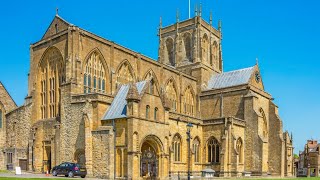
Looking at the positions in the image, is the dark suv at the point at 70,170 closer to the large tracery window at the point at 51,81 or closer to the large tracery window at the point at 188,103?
the large tracery window at the point at 51,81

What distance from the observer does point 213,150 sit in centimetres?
5366

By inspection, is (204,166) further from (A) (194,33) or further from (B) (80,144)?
(A) (194,33)

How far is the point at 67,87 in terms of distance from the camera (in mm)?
43250

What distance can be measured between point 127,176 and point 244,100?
28368 millimetres

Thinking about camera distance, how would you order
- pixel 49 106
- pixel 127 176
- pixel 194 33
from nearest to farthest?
pixel 127 176 < pixel 49 106 < pixel 194 33

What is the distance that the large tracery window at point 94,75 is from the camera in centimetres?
4644

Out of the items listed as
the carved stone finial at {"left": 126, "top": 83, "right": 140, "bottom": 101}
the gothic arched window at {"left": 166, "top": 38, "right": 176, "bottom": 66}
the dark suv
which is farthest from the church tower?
the dark suv

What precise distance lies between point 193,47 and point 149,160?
3581cm

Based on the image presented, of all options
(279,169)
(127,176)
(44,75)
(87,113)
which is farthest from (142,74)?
(279,169)

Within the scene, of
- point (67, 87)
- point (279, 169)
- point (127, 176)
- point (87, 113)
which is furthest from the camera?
point (279, 169)

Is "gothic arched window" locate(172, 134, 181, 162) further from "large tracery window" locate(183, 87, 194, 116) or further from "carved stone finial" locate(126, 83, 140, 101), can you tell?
"large tracery window" locate(183, 87, 194, 116)

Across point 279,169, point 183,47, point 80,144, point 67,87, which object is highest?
point 183,47

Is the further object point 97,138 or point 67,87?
point 67,87

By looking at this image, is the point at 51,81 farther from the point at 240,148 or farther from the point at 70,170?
the point at 240,148
